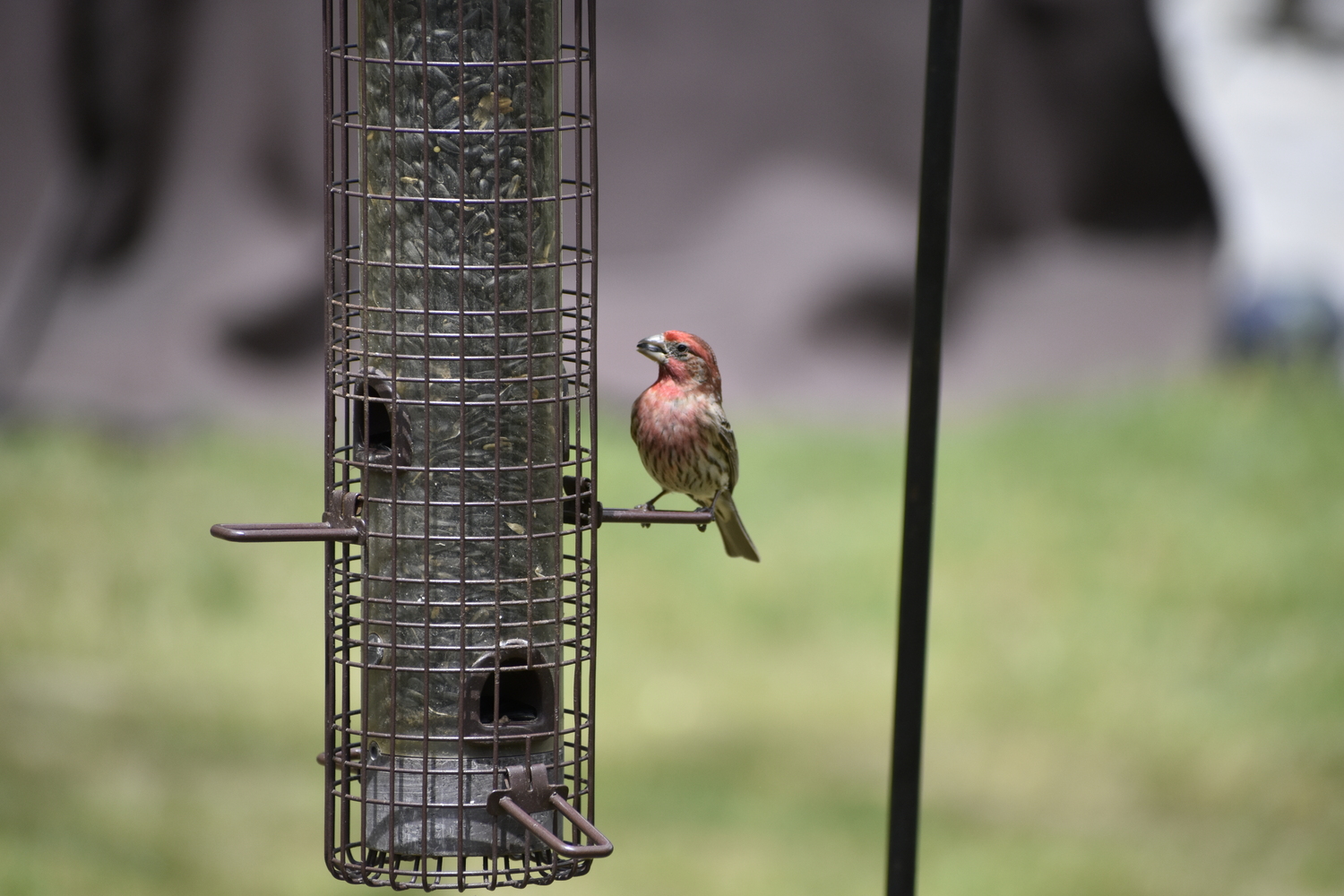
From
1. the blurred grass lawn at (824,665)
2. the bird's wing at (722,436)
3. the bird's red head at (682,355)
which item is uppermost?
the bird's red head at (682,355)

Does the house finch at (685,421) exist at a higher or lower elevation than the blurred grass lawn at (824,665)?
higher

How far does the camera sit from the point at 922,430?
11.0ft

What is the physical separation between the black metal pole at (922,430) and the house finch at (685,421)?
1.23 meters

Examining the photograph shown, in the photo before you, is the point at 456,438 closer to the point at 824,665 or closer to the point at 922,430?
the point at 922,430

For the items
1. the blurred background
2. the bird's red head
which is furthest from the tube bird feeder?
the blurred background

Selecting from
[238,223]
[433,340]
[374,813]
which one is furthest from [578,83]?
[238,223]

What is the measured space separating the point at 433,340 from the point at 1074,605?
21.1 feet

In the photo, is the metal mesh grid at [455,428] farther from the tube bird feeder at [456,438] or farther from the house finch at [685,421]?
the house finch at [685,421]

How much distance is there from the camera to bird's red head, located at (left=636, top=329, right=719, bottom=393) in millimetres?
4629

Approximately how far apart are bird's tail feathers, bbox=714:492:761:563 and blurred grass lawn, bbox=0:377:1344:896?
3224 mm

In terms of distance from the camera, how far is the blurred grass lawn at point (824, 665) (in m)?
7.99

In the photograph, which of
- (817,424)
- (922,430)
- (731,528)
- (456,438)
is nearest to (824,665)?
(817,424)

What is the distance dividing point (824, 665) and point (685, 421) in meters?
4.96

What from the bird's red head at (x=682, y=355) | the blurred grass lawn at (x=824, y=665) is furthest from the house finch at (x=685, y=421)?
the blurred grass lawn at (x=824, y=665)
